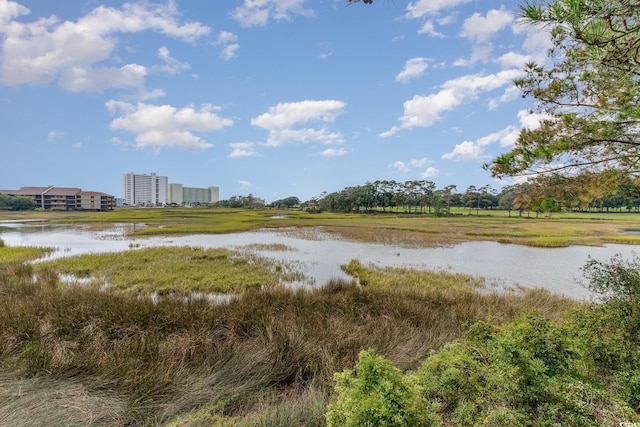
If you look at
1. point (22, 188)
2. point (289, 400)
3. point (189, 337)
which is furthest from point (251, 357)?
point (22, 188)

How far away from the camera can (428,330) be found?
5906 millimetres

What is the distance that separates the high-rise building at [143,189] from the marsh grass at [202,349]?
642 feet

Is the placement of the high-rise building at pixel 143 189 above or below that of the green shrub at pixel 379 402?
above

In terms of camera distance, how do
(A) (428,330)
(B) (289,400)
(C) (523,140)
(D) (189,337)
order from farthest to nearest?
(A) (428,330)
(D) (189,337)
(C) (523,140)
(B) (289,400)

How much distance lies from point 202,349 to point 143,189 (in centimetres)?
21283

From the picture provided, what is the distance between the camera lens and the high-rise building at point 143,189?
176 metres

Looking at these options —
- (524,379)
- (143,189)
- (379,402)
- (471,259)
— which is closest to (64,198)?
(143,189)

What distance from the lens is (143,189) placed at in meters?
182

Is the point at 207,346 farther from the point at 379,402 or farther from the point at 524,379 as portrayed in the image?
the point at 524,379

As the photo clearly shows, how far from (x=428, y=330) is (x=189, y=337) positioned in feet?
16.1

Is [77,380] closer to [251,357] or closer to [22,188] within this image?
[251,357]

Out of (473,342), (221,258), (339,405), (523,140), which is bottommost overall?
(221,258)

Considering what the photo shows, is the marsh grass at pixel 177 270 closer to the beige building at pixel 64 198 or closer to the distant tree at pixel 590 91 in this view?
the distant tree at pixel 590 91

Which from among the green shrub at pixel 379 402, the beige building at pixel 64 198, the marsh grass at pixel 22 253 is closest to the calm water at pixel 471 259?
the marsh grass at pixel 22 253
